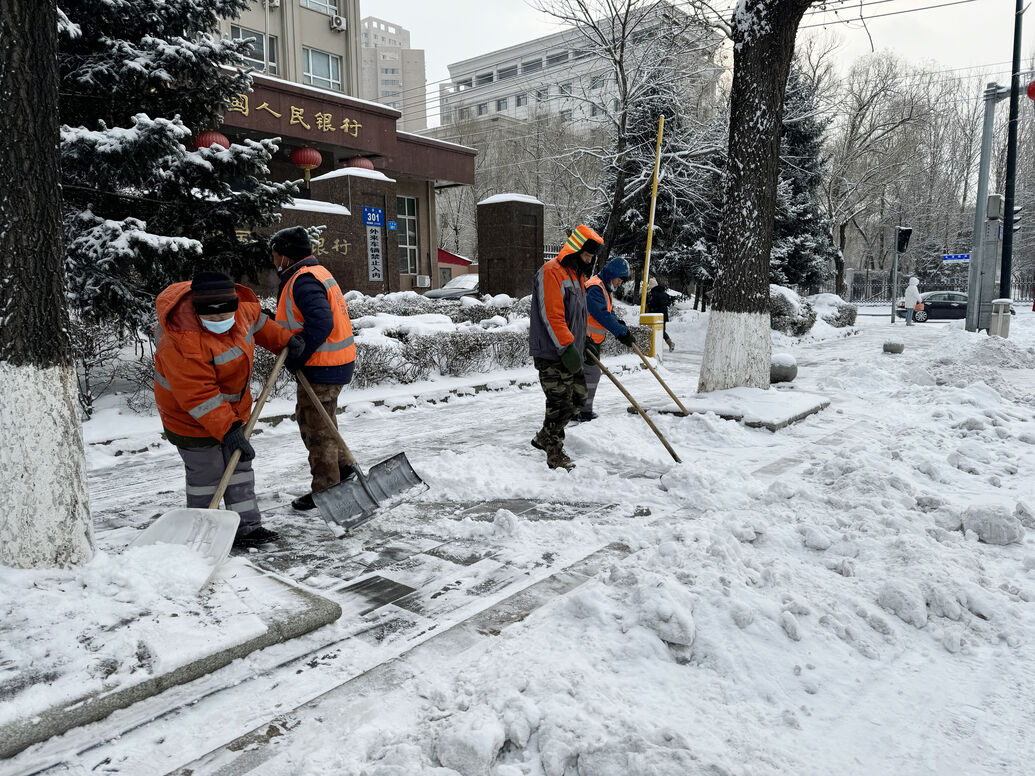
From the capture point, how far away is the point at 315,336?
4277mm

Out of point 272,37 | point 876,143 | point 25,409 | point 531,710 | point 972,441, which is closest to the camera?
point 531,710

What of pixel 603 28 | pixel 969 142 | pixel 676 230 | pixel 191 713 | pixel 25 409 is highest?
pixel 969 142

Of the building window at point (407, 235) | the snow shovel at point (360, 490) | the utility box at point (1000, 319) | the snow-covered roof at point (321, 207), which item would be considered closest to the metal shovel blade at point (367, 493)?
the snow shovel at point (360, 490)

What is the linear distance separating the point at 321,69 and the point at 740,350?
26.7 meters

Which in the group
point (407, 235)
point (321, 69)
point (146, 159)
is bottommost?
point (146, 159)

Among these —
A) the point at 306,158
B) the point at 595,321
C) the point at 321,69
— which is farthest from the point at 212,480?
the point at 321,69

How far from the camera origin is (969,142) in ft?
148

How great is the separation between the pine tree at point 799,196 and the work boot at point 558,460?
18.7 meters

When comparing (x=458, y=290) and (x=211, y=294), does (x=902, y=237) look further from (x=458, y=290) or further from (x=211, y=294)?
(x=211, y=294)

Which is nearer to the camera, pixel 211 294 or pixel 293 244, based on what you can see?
pixel 211 294

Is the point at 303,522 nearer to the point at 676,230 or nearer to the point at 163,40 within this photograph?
the point at 163,40

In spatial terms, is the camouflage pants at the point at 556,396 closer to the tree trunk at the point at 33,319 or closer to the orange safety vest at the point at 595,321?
the orange safety vest at the point at 595,321

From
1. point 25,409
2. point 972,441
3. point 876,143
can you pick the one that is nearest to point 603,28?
point 972,441

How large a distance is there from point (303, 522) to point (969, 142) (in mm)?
54183
